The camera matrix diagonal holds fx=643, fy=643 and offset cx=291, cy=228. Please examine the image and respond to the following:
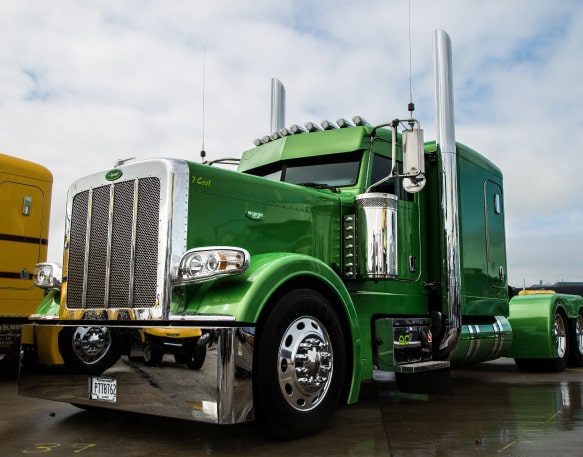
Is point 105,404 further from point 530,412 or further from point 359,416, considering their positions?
point 530,412

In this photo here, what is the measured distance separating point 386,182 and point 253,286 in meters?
2.42

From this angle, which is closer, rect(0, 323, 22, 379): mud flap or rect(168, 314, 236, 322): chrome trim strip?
rect(168, 314, 236, 322): chrome trim strip

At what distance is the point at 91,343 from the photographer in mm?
4395

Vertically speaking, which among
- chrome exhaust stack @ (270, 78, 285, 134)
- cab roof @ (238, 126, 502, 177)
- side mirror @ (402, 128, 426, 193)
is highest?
chrome exhaust stack @ (270, 78, 285, 134)

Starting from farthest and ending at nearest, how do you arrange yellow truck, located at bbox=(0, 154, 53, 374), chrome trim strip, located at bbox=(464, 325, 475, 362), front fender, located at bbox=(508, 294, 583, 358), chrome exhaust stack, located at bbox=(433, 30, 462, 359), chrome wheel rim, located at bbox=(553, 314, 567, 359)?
chrome wheel rim, located at bbox=(553, 314, 567, 359) → front fender, located at bbox=(508, 294, 583, 358) → yellow truck, located at bbox=(0, 154, 53, 374) → chrome trim strip, located at bbox=(464, 325, 475, 362) → chrome exhaust stack, located at bbox=(433, 30, 462, 359)

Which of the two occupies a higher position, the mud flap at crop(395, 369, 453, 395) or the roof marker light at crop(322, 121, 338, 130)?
the roof marker light at crop(322, 121, 338, 130)

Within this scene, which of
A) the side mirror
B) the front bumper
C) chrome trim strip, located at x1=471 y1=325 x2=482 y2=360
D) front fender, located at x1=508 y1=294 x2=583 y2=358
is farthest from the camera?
front fender, located at x1=508 y1=294 x2=583 y2=358

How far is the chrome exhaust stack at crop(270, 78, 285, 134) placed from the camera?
9.73 metres

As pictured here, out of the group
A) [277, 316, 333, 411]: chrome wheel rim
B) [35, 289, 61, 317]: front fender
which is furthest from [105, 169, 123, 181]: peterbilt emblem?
[277, 316, 333, 411]: chrome wheel rim

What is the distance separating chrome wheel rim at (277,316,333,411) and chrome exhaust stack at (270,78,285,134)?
223 inches

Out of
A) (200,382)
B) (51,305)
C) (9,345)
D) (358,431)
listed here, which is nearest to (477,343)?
(358,431)

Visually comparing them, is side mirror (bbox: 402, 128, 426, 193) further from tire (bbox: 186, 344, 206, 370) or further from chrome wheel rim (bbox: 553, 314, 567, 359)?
chrome wheel rim (bbox: 553, 314, 567, 359)

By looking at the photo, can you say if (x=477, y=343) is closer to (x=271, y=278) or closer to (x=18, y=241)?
(x=271, y=278)

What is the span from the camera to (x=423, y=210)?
657 centimetres
